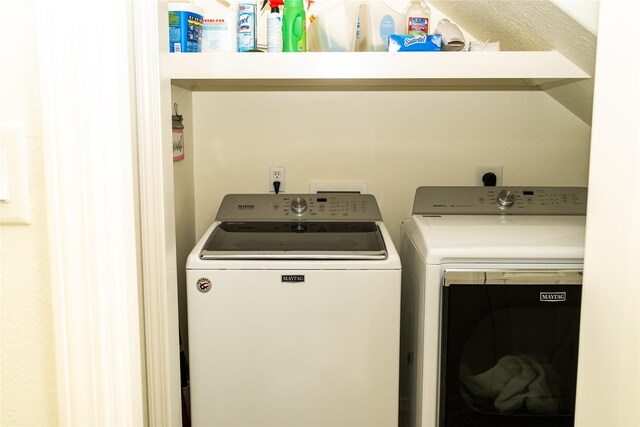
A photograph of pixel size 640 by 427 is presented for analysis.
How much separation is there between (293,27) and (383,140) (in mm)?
680

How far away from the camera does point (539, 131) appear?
2453 millimetres

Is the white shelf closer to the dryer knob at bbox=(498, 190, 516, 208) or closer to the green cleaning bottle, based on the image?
the green cleaning bottle

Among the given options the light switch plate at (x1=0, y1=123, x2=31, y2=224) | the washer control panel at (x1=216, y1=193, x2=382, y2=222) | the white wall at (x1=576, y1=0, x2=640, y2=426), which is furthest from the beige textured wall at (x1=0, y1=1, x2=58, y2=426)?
the washer control panel at (x1=216, y1=193, x2=382, y2=222)

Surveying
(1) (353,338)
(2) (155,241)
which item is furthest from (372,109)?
(2) (155,241)

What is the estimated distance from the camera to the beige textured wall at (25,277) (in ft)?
2.21

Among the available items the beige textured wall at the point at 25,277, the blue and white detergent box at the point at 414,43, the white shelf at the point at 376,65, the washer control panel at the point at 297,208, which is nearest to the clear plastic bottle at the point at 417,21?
the blue and white detergent box at the point at 414,43

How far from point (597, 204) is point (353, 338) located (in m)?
0.99

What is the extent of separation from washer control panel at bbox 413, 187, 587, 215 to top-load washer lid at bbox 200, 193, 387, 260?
22 centimetres

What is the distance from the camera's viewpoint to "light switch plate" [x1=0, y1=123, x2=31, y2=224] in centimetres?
68

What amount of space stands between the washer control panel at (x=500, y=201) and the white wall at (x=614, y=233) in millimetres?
1210

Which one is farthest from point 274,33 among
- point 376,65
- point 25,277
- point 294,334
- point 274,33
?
point 25,277

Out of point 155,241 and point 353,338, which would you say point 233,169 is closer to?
point 353,338

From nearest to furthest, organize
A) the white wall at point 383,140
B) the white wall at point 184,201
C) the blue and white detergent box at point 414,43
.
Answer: the blue and white detergent box at point 414,43 → the white wall at point 184,201 → the white wall at point 383,140

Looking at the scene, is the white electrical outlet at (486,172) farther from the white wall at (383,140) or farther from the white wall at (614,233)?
the white wall at (614,233)
